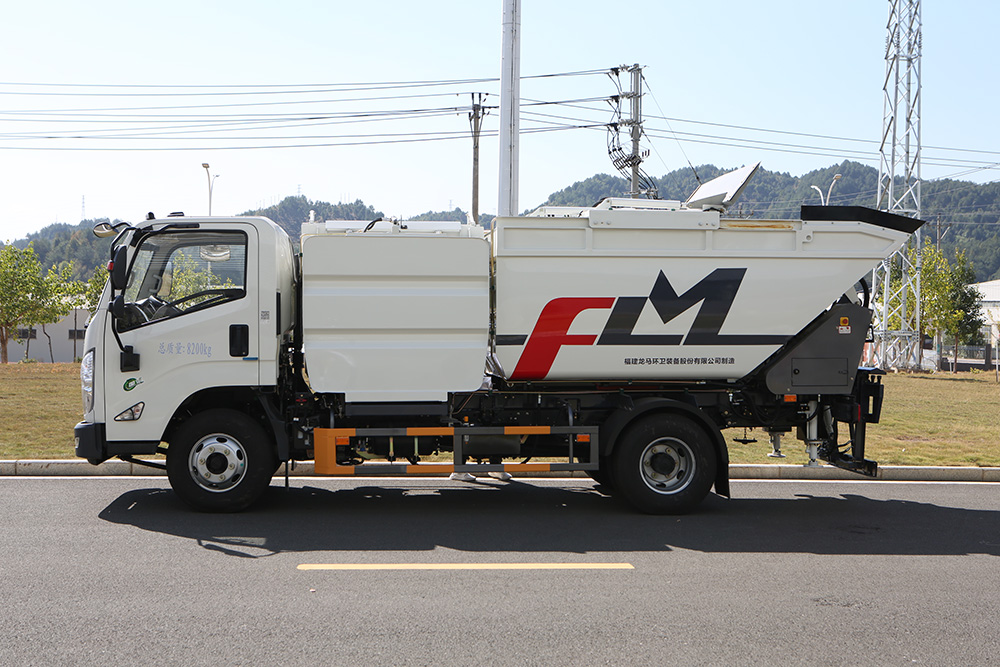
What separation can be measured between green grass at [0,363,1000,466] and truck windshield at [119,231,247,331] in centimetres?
336

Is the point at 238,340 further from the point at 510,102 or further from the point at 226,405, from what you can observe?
the point at 510,102

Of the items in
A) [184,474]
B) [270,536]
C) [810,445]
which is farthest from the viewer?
[810,445]

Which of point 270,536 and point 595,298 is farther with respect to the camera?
point 595,298

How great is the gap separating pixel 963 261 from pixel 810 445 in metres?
56.4

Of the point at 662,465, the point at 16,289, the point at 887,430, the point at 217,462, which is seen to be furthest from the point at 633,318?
the point at 16,289

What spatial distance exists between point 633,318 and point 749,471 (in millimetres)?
3119

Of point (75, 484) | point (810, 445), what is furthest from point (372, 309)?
point (810, 445)

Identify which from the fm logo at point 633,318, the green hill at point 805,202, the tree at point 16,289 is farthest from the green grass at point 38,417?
the green hill at point 805,202

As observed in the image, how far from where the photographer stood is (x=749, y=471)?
9633 millimetres

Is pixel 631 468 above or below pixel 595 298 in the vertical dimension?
below

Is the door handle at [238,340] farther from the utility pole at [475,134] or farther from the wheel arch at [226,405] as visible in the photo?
the utility pole at [475,134]

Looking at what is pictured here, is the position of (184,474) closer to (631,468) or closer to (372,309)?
(372,309)

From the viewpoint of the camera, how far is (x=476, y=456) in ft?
25.3

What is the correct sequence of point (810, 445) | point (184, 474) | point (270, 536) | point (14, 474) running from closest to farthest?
→ point (270, 536), point (184, 474), point (810, 445), point (14, 474)
